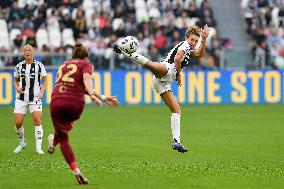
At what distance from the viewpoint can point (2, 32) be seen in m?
32.2

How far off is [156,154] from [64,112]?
4.38m

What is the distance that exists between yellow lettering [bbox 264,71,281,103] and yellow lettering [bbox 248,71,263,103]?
292mm

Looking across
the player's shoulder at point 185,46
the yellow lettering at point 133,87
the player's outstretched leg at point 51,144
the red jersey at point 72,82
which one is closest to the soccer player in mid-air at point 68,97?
the red jersey at point 72,82

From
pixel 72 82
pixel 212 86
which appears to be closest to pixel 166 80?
pixel 72 82

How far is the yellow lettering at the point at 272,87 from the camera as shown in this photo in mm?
31484

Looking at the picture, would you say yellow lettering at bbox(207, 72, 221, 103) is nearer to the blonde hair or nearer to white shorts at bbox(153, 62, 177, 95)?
the blonde hair

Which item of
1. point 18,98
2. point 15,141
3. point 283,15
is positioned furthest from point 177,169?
point 283,15

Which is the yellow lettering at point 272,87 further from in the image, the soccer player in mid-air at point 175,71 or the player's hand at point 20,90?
the player's hand at point 20,90

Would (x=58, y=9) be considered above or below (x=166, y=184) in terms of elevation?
above

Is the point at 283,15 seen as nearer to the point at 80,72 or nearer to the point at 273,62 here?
the point at 273,62

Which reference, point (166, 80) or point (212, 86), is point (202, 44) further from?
point (212, 86)

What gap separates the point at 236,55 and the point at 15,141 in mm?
15014

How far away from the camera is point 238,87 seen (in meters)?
31.8

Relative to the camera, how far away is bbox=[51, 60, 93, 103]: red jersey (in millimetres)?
12562
